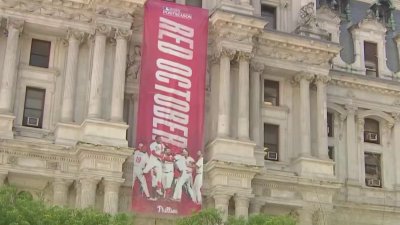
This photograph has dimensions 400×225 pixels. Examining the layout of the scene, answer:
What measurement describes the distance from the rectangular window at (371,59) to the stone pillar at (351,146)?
3.06 m

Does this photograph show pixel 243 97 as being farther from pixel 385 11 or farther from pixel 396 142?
pixel 385 11

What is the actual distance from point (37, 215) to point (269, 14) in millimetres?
20246

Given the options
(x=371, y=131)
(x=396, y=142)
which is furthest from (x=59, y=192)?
(x=396, y=142)

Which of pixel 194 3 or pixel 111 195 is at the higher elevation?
pixel 194 3

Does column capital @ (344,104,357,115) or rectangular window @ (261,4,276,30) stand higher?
rectangular window @ (261,4,276,30)

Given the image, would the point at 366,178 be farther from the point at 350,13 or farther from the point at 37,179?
the point at 37,179

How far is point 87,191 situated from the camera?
29578 millimetres

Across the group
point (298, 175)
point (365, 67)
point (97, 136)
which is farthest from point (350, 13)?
point (97, 136)

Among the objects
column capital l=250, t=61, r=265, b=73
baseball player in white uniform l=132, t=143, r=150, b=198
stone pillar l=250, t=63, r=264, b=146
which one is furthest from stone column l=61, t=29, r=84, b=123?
stone pillar l=250, t=63, r=264, b=146

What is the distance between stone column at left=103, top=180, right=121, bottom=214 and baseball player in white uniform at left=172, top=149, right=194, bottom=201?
2.53 metres

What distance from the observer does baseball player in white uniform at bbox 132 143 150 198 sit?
3070cm

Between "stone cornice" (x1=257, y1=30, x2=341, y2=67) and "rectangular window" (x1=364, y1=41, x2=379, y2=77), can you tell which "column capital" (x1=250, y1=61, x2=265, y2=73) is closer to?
"stone cornice" (x1=257, y1=30, x2=341, y2=67)

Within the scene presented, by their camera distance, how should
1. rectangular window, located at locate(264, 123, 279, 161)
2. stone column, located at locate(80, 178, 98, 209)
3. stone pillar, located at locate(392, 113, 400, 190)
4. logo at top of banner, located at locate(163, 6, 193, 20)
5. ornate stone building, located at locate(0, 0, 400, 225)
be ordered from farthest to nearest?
1. stone pillar, located at locate(392, 113, 400, 190)
2. rectangular window, located at locate(264, 123, 279, 161)
3. logo at top of banner, located at locate(163, 6, 193, 20)
4. ornate stone building, located at locate(0, 0, 400, 225)
5. stone column, located at locate(80, 178, 98, 209)

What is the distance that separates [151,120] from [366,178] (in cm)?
1378
